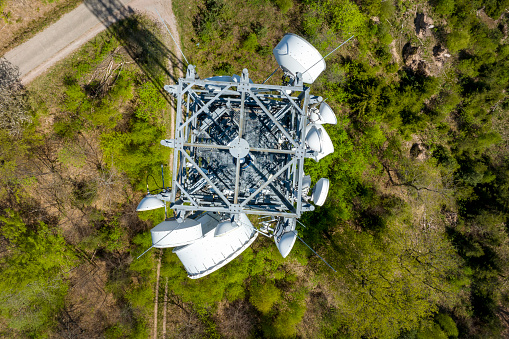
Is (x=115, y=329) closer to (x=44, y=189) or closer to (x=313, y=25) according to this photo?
(x=44, y=189)

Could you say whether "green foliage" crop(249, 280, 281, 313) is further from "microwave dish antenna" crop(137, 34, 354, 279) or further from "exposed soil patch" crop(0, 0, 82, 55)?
"exposed soil patch" crop(0, 0, 82, 55)

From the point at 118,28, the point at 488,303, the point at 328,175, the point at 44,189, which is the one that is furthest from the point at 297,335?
the point at 118,28

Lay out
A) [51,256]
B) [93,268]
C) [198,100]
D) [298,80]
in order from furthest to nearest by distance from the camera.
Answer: [93,268] < [51,256] < [198,100] < [298,80]

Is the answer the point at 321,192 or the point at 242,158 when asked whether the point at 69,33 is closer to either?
the point at 242,158

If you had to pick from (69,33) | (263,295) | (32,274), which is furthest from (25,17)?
(263,295)

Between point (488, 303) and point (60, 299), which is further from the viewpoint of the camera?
point (488, 303)

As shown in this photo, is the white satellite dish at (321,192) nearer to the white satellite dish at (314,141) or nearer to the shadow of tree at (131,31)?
the white satellite dish at (314,141)

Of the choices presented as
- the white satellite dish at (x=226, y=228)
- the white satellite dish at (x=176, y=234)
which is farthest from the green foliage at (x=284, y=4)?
the white satellite dish at (x=176, y=234)
